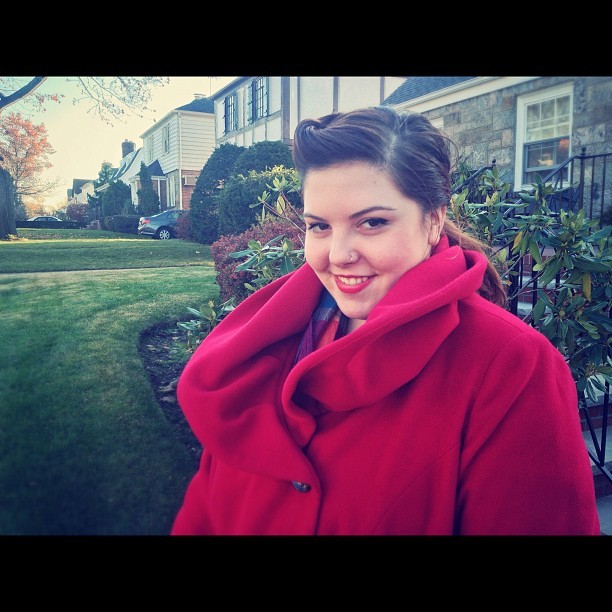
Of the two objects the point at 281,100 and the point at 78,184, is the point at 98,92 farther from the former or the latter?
the point at 281,100

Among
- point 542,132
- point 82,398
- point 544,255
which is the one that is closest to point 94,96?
point 82,398

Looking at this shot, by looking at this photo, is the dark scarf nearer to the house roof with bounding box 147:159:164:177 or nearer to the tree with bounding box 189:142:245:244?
the tree with bounding box 189:142:245:244

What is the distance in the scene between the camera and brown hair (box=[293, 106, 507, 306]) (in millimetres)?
1177

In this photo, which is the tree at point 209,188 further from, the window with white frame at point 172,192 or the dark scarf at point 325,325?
the dark scarf at point 325,325

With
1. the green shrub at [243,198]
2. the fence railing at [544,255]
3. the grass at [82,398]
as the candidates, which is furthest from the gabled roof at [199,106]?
the fence railing at [544,255]

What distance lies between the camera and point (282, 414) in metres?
1.29

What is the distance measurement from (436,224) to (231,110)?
0.78m

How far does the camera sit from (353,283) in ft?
4.24

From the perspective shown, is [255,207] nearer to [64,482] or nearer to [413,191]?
[413,191]

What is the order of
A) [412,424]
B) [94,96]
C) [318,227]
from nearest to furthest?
[412,424]
[318,227]
[94,96]

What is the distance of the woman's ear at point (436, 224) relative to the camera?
4.26 feet

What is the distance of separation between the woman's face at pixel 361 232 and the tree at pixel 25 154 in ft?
2.93
